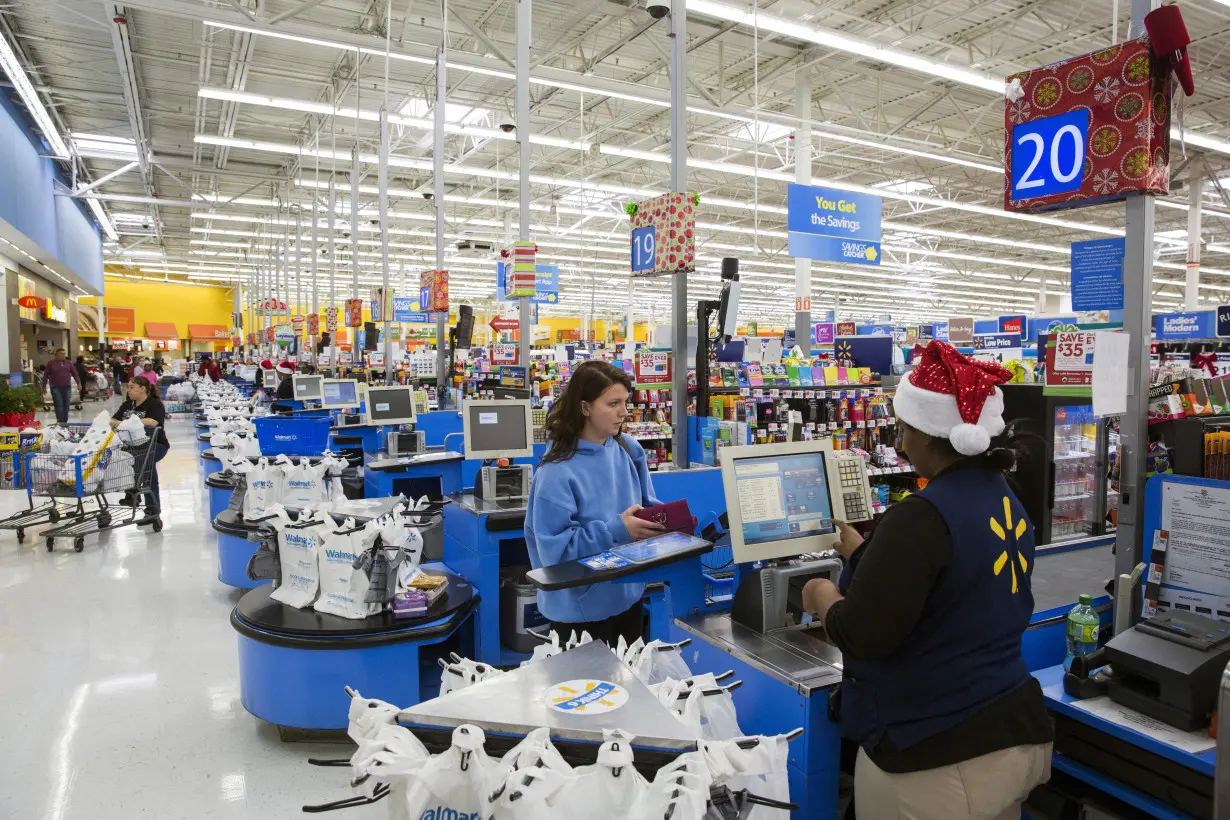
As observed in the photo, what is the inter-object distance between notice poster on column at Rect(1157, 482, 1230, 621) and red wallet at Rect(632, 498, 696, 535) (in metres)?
1.35

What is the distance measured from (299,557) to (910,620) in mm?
2935

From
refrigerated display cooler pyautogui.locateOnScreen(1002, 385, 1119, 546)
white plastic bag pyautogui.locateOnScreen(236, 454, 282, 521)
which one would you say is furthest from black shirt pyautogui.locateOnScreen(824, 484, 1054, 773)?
white plastic bag pyautogui.locateOnScreen(236, 454, 282, 521)

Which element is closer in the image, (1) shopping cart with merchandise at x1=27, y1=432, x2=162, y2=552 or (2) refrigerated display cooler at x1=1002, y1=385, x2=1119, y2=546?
(2) refrigerated display cooler at x1=1002, y1=385, x2=1119, y2=546

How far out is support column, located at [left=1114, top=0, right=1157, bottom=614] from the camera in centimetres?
228

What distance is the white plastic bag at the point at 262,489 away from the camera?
16.6 ft

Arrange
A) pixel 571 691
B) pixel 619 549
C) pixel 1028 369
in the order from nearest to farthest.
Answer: pixel 571 691
pixel 619 549
pixel 1028 369

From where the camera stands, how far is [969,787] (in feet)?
4.96

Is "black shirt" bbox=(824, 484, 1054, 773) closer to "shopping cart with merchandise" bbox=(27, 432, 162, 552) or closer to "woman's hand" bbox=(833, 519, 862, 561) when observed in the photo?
"woman's hand" bbox=(833, 519, 862, 561)

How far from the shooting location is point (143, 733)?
11.5 feet

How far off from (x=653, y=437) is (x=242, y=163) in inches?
627

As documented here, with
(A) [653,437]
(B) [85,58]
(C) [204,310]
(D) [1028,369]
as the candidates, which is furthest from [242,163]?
(C) [204,310]

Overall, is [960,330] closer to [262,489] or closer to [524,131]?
[524,131]

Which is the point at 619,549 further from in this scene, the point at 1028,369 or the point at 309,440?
the point at 309,440

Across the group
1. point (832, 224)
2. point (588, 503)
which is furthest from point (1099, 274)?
point (832, 224)
